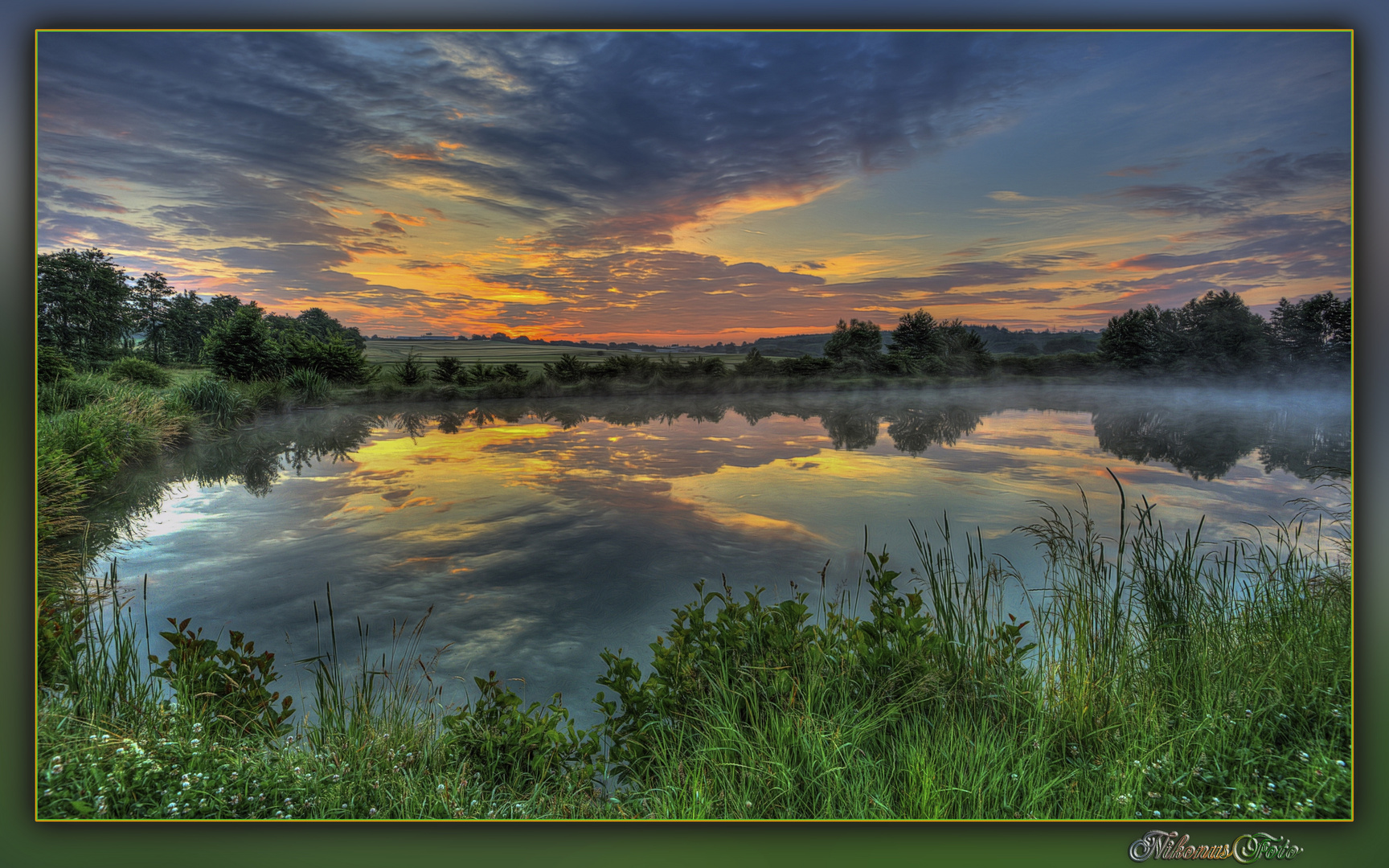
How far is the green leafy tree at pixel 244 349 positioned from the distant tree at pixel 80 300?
2735 mm

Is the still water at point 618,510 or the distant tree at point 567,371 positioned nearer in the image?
the still water at point 618,510

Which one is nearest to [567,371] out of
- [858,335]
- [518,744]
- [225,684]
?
[858,335]

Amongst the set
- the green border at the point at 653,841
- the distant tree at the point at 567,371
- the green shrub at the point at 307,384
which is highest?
the distant tree at the point at 567,371

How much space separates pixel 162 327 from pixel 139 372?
1508 mm

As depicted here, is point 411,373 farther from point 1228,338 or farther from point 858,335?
point 1228,338

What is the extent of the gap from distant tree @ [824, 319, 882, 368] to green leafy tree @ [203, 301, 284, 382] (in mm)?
9017

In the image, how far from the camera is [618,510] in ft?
20.1

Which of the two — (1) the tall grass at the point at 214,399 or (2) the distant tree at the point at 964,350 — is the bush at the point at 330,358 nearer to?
(1) the tall grass at the point at 214,399

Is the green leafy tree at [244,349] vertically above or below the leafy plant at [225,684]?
above

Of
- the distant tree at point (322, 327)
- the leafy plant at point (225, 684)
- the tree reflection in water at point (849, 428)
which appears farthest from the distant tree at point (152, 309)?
the leafy plant at point (225, 684)

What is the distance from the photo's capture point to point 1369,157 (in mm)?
2832

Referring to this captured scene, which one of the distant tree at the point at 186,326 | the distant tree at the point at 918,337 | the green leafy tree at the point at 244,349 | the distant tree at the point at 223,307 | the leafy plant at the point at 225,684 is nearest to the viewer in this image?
the leafy plant at the point at 225,684

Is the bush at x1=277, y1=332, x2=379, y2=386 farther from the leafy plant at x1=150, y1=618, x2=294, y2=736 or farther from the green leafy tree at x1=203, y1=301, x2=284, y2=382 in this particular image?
the leafy plant at x1=150, y1=618, x2=294, y2=736

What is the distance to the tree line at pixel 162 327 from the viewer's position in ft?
11.5
